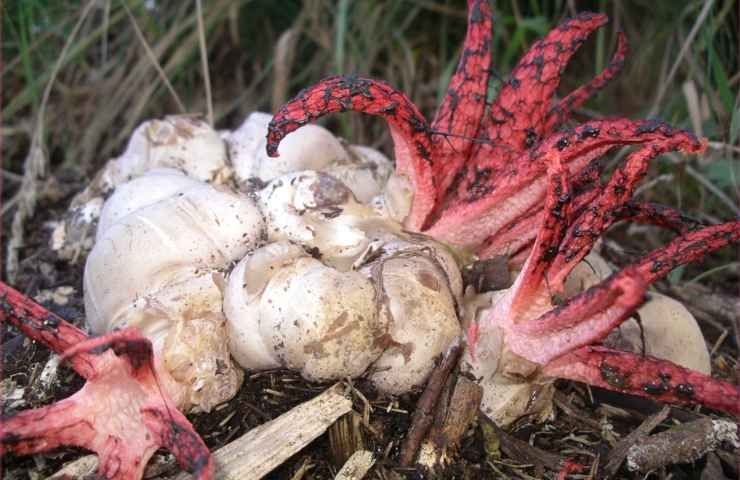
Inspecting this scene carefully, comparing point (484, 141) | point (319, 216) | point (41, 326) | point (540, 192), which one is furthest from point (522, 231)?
point (41, 326)

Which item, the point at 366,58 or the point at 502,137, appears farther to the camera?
the point at 366,58

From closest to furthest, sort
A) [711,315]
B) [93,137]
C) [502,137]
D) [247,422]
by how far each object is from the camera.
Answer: [247,422] → [502,137] → [711,315] → [93,137]

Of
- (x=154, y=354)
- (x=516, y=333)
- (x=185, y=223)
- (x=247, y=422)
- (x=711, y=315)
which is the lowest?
(x=711, y=315)

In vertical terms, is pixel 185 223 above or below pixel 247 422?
above

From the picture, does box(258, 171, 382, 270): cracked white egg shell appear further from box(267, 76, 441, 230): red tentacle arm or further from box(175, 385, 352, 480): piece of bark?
box(175, 385, 352, 480): piece of bark

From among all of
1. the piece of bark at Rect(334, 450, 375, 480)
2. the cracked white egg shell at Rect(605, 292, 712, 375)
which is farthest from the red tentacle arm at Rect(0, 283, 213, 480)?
the cracked white egg shell at Rect(605, 292, 712, 375)

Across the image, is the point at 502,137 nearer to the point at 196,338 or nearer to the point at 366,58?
the point at 196,338

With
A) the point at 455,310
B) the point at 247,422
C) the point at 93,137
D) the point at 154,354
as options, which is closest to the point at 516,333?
the point at 455,310

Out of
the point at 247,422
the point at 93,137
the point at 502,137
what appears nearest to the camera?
the point at 247,422
